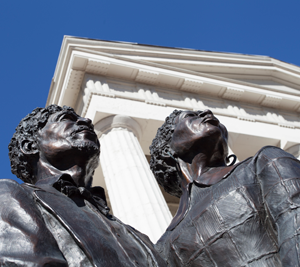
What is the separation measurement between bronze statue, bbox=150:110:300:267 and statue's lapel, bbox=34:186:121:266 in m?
0.95

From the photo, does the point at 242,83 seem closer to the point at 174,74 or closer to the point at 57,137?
the point at 174,74

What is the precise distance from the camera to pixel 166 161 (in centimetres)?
483

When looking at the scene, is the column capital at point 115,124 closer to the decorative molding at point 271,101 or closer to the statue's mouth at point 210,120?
the decorative molding at point 271,101

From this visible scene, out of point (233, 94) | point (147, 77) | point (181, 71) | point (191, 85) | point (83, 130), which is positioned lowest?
point (83, 130)

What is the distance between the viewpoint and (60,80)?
18.0 meters

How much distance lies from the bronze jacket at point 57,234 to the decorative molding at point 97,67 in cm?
1428

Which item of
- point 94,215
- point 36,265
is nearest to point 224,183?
point 94,215

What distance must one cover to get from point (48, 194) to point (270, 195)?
70.0 inches

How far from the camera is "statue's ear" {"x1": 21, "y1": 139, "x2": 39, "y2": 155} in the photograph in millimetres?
4172

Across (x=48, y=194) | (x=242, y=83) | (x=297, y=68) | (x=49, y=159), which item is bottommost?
(x=48, y=194)

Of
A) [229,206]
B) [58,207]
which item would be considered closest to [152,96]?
[229,206]

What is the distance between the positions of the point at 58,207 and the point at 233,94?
692 inches

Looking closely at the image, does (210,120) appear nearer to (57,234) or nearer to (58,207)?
(58,207)

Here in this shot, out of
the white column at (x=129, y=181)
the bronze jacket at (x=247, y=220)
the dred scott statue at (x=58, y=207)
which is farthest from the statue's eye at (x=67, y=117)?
the white column at (x=129, y=181)
